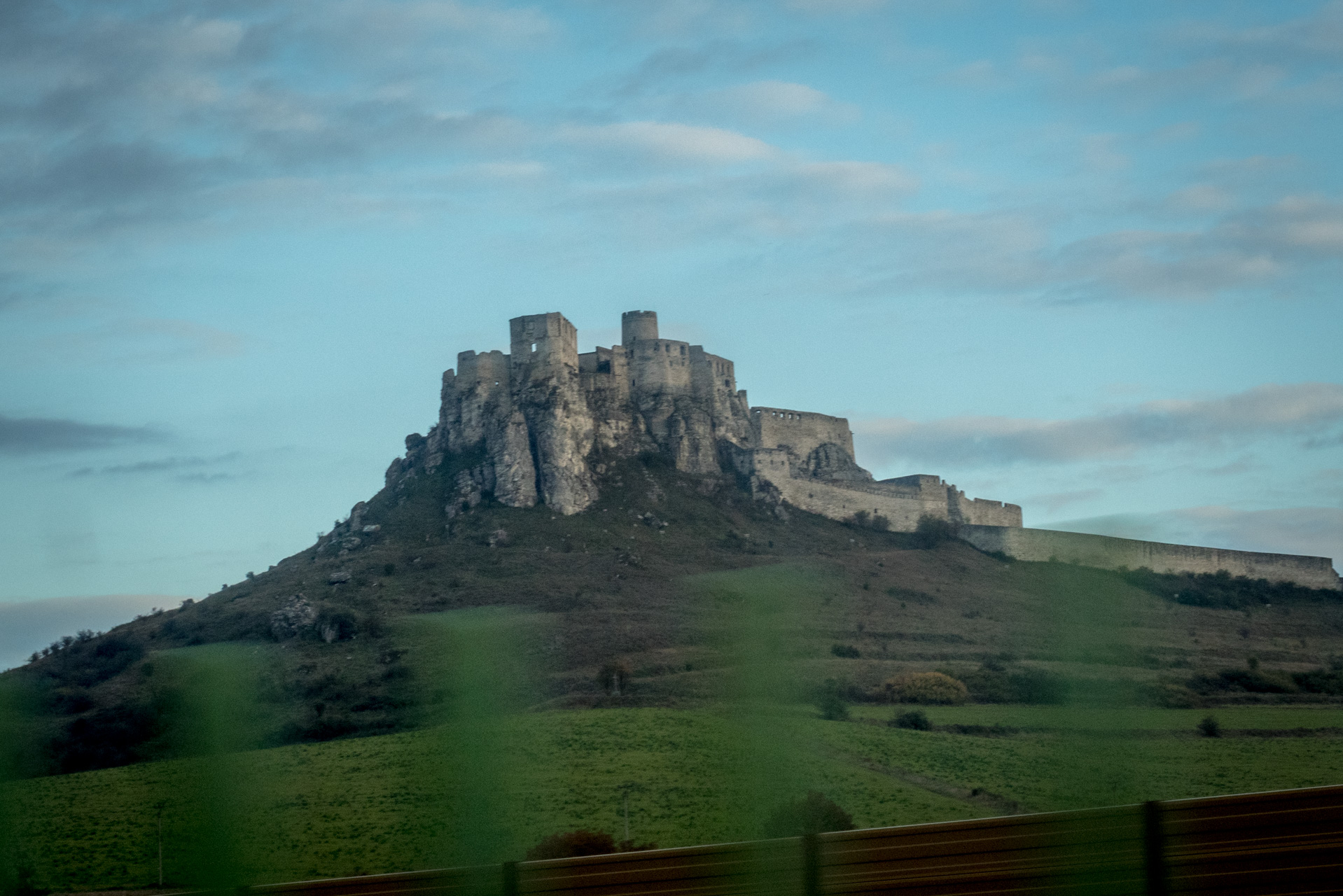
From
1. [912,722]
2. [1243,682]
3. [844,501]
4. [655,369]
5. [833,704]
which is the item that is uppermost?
[655,369]

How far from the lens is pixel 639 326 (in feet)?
233

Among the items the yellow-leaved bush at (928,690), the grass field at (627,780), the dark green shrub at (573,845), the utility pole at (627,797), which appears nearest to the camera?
the grass field at (627,780)

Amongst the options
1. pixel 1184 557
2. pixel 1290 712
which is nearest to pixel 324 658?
pixel 1290 712

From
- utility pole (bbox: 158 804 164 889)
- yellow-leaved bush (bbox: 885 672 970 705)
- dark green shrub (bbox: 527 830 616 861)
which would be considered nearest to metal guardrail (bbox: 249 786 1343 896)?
utility pole (bbox: 158 804 164 889)

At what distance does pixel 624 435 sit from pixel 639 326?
6781mm

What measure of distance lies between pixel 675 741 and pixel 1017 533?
143 ft

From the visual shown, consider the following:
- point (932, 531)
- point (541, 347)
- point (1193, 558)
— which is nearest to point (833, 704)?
point (541, 347)

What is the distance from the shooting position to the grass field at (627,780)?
914 centimetres

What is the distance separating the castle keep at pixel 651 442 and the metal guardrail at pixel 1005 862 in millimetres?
54708

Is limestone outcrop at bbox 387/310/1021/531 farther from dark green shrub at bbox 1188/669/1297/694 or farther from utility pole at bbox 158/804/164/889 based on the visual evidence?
utility pole at bbox 158/804/164/889

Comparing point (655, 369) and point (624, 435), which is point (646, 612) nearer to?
point (624, 435)

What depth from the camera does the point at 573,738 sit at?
3200cm

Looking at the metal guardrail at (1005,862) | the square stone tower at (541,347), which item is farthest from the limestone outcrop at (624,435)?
the metal guardrail at (1005,862)

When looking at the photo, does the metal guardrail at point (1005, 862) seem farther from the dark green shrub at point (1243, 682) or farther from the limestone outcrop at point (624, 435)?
the limestone outcrop at point (624, 435)
